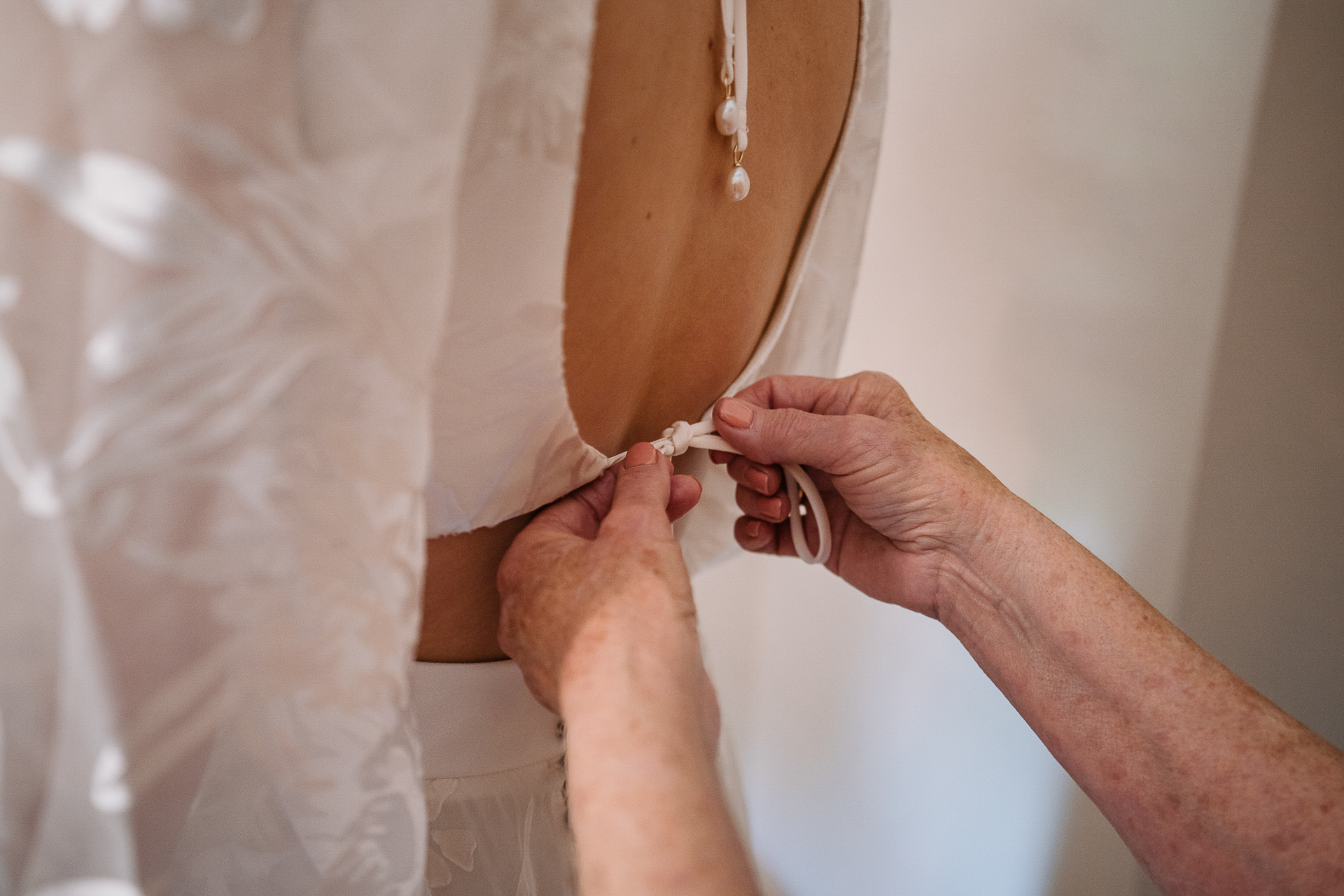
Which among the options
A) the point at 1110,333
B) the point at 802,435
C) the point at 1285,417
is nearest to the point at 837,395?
the point at 802,435

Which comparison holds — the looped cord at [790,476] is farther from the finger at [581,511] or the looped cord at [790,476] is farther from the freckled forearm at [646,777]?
the freckled forearm at [646,777]

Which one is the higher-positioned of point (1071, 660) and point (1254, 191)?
point (1254, 191)

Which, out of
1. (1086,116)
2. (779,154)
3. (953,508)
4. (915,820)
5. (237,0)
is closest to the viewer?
(237,0)

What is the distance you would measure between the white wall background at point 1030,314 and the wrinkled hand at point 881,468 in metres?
0.41

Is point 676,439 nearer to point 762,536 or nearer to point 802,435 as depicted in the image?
point 802,435

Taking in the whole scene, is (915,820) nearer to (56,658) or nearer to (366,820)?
(366,820)

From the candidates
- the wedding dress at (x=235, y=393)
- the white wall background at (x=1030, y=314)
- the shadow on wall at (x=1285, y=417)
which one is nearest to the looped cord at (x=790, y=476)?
the wedding dress at (x=235, y=393)

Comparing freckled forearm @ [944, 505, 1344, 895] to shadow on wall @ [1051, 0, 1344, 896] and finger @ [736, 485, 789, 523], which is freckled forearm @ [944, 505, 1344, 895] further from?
shadow on wall @ [1051, 0, 1344, 896]

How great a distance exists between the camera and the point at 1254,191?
3.06ft

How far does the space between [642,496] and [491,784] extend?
0.88 feet

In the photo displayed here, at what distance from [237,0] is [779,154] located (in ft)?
1.39

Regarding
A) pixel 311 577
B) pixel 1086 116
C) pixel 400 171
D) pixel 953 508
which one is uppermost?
pixel 1086 116

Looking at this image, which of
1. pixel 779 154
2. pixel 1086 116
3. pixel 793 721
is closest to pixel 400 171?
pixel 779 154

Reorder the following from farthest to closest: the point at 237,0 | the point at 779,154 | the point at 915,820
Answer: the point at 915,820
the point at 779,154
the point at 237,0
